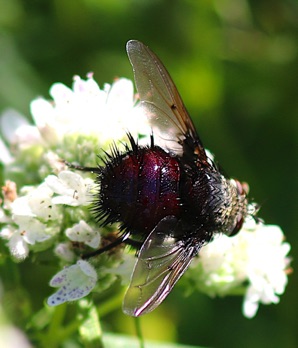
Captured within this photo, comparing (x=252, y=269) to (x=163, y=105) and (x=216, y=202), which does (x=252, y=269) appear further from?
(x=163, y=105)

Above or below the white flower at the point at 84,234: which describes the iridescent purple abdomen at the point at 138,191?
above

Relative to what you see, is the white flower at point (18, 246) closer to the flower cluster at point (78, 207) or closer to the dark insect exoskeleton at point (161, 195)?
the flower cluster at point (78, 207)

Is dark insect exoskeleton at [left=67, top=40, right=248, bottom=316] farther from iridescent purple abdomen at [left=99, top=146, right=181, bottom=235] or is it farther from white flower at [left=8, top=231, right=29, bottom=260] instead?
white flower at [left=8, top=231, right=29, bottom=260]

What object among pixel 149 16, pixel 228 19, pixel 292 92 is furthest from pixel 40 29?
pixel 292 92

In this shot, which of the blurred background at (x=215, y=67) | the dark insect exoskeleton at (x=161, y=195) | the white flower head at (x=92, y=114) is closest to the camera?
the dark insect exoskeleton at (x=161, y=195)

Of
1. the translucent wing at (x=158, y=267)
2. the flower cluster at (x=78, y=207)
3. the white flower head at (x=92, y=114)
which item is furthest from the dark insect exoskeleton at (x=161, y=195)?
the white flower head at (x=92, y=114)

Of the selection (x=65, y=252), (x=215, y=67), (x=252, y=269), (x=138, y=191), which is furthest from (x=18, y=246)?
(x=215, y=67)
